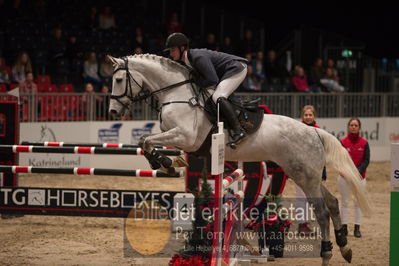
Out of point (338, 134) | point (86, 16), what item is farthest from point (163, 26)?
point (338, 134)

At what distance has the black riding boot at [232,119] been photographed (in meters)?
5.86

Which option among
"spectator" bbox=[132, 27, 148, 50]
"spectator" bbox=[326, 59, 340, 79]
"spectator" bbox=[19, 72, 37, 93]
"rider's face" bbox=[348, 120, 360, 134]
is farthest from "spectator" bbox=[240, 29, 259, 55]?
"rider's face" bbox=[348, 120, 360, 134]

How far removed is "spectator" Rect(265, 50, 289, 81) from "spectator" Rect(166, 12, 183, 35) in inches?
95.5

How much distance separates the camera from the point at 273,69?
16.4 meters

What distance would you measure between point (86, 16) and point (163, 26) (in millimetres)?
2021

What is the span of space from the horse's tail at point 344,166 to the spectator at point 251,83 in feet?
27.0

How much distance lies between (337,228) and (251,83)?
9.07m

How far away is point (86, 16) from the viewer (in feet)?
49.5

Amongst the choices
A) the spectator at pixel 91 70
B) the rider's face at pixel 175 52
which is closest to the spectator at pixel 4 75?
the spectator at pixel 91 70

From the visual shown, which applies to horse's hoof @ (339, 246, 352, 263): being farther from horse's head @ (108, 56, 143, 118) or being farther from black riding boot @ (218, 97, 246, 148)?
horse's head @ (108, 56, 143, 118)

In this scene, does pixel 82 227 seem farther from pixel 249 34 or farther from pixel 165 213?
pixel 249 34

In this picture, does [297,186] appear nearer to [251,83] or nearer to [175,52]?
[175,52]

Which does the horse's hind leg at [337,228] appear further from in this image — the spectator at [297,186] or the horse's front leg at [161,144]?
the horse's front leg at [161,144]

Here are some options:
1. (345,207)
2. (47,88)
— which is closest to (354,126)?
(345,207)
